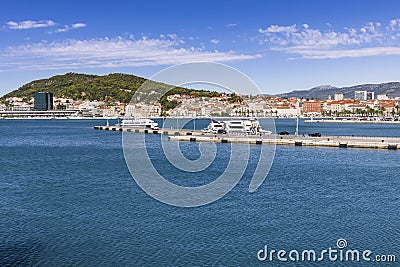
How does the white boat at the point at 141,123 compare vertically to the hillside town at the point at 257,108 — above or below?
below

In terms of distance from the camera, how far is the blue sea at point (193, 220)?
9039 mm

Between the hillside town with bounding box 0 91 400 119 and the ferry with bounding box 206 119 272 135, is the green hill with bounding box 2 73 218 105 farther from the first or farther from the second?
the ferry with bounding box 206 119 272 135

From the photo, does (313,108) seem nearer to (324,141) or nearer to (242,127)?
(242,127)

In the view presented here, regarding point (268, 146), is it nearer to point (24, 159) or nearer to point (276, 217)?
point (24, 159)

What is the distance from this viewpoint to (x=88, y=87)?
443 ft

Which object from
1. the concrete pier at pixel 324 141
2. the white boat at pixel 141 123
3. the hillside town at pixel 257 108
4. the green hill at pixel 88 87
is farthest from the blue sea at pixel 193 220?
the green hill at pixel 88 87

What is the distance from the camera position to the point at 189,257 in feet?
29.2

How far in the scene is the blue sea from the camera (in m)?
9.04

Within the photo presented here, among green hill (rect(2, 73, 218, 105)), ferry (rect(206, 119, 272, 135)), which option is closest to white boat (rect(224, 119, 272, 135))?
ferry (rect(206, 119, 272, 135))

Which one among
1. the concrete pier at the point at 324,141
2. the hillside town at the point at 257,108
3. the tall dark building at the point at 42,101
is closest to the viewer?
the concrete pier at the point at 324,141

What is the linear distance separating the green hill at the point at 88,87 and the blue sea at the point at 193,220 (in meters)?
101

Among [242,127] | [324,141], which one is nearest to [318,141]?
[324,141]

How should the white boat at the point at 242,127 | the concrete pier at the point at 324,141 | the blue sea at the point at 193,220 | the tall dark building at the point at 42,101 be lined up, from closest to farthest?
the blue sea at the point at 193,220 → the concrete pier at the point at 324,141 → the white boat at the point at 242,127 → the tall dark building at the point at 42,101

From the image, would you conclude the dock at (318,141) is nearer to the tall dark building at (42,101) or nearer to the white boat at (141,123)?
the white boat at (141,123)
